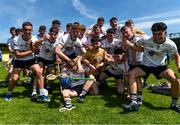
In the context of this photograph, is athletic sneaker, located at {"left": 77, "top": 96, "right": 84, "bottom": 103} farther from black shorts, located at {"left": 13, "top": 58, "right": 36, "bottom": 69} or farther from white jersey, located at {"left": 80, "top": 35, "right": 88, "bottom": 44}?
white jersey, located at {"left": 80, "top": 35, "right": 88, "bottom": 44}

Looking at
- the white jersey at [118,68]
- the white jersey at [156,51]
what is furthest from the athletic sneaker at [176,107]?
the white jersey at [118,68]

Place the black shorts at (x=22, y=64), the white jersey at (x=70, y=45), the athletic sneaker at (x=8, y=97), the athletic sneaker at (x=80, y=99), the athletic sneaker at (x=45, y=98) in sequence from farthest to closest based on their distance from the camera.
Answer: the white jersey at (x=70, y=45)
the black shorts at (x=22, y=64)
the athletic sneaker at (x=8, y=97)
the athletic sneaker at (x=45, y=98)
the athletic sneaker at (x=80, y=99)

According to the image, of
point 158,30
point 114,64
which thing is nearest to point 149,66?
point 158,30

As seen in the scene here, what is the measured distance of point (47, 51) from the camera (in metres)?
12.0

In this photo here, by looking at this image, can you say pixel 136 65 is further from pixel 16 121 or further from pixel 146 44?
pixel 16 121

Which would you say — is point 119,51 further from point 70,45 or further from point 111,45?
point 70,45

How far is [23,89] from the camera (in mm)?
12523

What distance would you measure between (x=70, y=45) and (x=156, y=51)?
2991 millimetres

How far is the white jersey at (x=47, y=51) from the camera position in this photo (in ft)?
39.0

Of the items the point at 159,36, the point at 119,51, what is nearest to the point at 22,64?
the point at 119,51

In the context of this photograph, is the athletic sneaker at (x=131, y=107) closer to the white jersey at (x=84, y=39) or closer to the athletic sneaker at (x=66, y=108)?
the athletic sneaker at (x=66, y=108)

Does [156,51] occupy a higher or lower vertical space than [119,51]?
lower

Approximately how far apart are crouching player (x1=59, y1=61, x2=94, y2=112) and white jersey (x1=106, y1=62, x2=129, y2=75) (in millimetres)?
1234

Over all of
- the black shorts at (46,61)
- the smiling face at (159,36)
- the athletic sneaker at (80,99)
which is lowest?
the athletic sneaker at (80,99)
